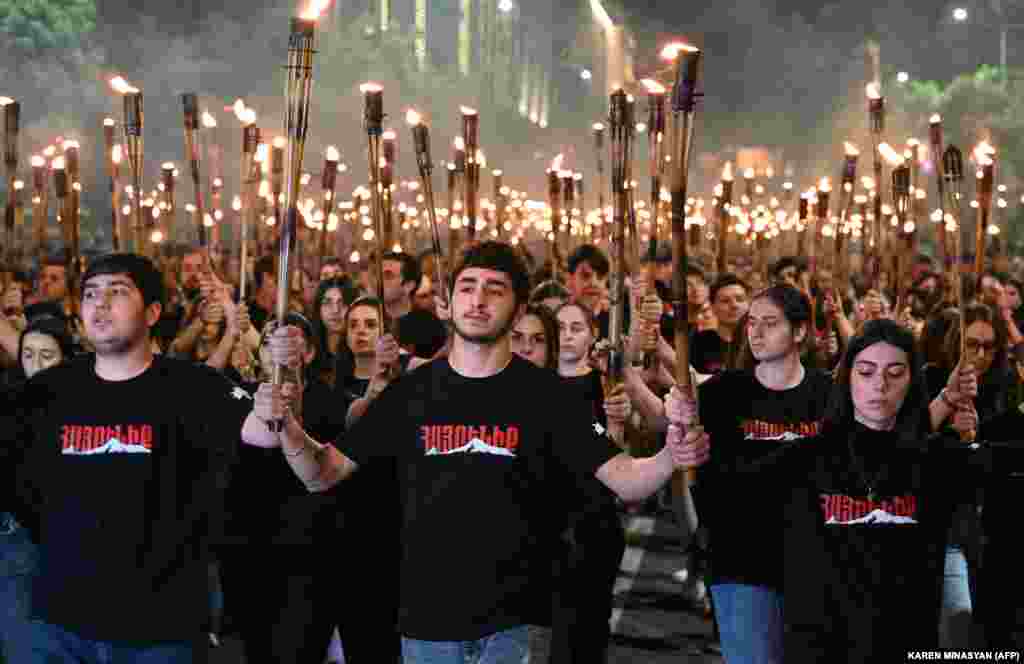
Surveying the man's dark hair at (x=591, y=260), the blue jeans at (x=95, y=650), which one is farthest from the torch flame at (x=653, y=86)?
the man's dark hair at (x=591, y=260)

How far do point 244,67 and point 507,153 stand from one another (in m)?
21.2

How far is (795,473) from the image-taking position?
224 inches

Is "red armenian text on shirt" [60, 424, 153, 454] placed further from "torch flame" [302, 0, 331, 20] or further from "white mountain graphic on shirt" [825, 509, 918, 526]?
"white mountain graphic on shirt" [825, 509, 918, 526]

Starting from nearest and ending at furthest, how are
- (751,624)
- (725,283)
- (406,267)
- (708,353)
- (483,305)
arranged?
(483,305) → (751,624) → (708,353) → (406,267) → (725,283)

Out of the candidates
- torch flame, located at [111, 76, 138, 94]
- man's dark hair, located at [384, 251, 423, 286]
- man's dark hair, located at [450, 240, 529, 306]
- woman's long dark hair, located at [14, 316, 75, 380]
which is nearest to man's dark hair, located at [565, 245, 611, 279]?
man's dark hair, located at [384, 251, 423, 286]

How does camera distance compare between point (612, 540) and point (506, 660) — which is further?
point (612, 540)

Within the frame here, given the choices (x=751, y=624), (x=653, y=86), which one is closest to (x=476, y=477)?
(x=751, y=624)

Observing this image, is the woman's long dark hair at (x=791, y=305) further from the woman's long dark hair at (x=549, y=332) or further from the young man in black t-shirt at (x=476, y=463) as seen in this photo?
the young man in black t-shirt at (x=476, y=463)

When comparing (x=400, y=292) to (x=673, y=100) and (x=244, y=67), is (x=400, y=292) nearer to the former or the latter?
(x=673, y=100)

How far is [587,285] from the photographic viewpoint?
12391 mm

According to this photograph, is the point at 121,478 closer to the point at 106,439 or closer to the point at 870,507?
the point at 106,439

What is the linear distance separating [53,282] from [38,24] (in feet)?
84.2

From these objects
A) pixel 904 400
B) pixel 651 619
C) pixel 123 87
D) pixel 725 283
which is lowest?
pixel 651 619

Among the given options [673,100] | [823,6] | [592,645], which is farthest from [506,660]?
[823,6]
